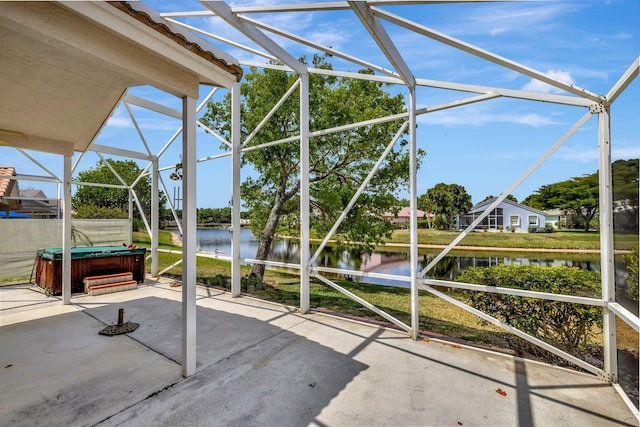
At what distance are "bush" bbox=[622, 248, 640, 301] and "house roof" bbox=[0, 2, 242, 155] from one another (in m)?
3.80

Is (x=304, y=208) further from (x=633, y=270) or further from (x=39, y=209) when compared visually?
(x=39, y=209)

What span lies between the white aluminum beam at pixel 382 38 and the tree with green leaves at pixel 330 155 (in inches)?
138

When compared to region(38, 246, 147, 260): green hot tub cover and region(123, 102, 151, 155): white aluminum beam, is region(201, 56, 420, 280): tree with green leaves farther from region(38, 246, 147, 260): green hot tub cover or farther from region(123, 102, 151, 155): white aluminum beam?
region(38, 246, 147, 260): green hot tub cover

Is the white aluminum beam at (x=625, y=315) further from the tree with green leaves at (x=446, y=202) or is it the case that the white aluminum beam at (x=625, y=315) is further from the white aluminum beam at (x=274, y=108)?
the tree with green leaves at (x=446, y=202)

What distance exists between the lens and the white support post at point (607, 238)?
2.43m

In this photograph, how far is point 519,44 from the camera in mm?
3000

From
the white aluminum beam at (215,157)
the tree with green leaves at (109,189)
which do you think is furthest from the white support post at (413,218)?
the tree with green leaves at (109,189)

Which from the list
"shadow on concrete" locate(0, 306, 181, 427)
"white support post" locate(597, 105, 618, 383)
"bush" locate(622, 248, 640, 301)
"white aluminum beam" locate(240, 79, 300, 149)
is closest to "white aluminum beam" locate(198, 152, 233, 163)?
"white aluminum beam" locate(240, 79, 300, 149)

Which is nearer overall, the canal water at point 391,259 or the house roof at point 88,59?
the house roof at point 88,59

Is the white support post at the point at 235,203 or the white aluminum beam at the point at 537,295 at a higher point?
the white support post at the point at 235,203

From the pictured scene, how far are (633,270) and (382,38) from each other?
285 centimetres

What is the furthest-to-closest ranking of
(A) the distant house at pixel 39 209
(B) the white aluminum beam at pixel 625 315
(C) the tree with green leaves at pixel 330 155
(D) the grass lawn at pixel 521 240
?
(D) the grass lawn at pixel 521 240, (A) the distant house at pixel 39 209, (C) the tree with green leaves at pixel 330 155, (B) the white aluminum beam at pixel 625 315

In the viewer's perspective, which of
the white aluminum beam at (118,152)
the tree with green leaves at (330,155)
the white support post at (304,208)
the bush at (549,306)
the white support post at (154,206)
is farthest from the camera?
the tree with green leaves at (330,155)

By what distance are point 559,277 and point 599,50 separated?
2.36 metres
